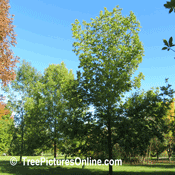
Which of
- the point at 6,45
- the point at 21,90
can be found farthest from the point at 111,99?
the point at 21,90

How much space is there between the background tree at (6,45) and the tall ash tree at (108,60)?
4.35m

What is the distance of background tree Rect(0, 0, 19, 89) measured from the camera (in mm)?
11184

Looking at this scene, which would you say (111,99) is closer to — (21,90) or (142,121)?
(142,121)

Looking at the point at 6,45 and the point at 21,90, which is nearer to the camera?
the point at 6,45

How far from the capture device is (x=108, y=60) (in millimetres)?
12047

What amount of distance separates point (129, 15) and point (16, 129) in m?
21.5

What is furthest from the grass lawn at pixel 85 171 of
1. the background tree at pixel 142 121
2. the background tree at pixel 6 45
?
the background tree at pixel 6 45

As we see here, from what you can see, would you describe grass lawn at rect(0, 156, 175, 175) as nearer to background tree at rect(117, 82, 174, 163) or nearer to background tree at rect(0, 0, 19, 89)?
background tree at rect(117, 82, 174, 163)

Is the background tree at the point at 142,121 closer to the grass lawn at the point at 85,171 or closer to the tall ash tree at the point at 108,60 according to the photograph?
the tall ash tree at the point at 108,60

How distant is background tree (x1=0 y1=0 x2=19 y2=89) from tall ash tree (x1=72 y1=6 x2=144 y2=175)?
4.35 meters

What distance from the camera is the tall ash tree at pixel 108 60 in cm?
1155

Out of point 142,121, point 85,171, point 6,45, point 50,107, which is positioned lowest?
point 85,171

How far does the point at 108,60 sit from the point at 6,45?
6698 millimetres

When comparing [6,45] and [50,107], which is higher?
[6,45]
